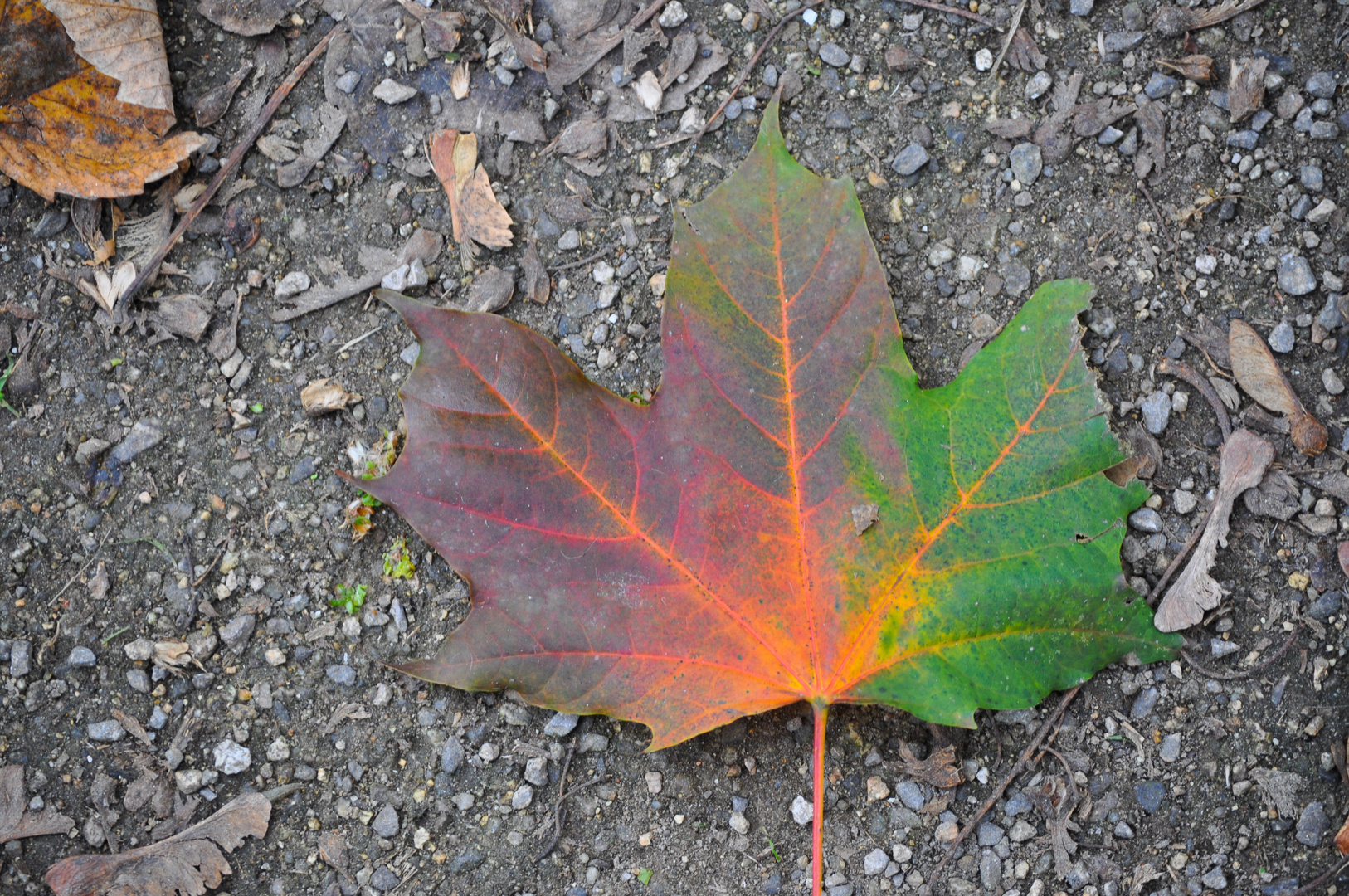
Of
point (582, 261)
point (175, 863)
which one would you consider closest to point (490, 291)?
point (582, 261)

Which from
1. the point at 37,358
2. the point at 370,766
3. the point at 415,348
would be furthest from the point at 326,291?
the point at 370,766

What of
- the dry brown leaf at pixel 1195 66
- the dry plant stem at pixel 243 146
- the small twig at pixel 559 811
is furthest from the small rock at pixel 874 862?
the dry plant stem at pixel 243 146

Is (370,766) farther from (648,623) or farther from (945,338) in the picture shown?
(945,338)

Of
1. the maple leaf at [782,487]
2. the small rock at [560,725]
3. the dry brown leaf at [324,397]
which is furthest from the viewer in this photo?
the dry brown leaf at [324,397]

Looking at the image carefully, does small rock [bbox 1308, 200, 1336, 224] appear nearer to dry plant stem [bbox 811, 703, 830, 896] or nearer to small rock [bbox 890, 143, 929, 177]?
small rock [bbox 890, 143, 929, 177]

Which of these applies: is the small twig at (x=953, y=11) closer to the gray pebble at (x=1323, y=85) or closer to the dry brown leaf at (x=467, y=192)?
the gray pebble at (x=1323, y=85)

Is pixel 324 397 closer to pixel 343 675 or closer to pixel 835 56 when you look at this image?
pixel 343 675

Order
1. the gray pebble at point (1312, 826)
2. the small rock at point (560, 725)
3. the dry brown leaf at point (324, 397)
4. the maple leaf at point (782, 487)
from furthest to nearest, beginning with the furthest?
the dry brown leaf at point (324, 397) → the small rock at point (560, 725) → the gray pebble at point (1312, 826) → the maple leaf at point (782, 487)
